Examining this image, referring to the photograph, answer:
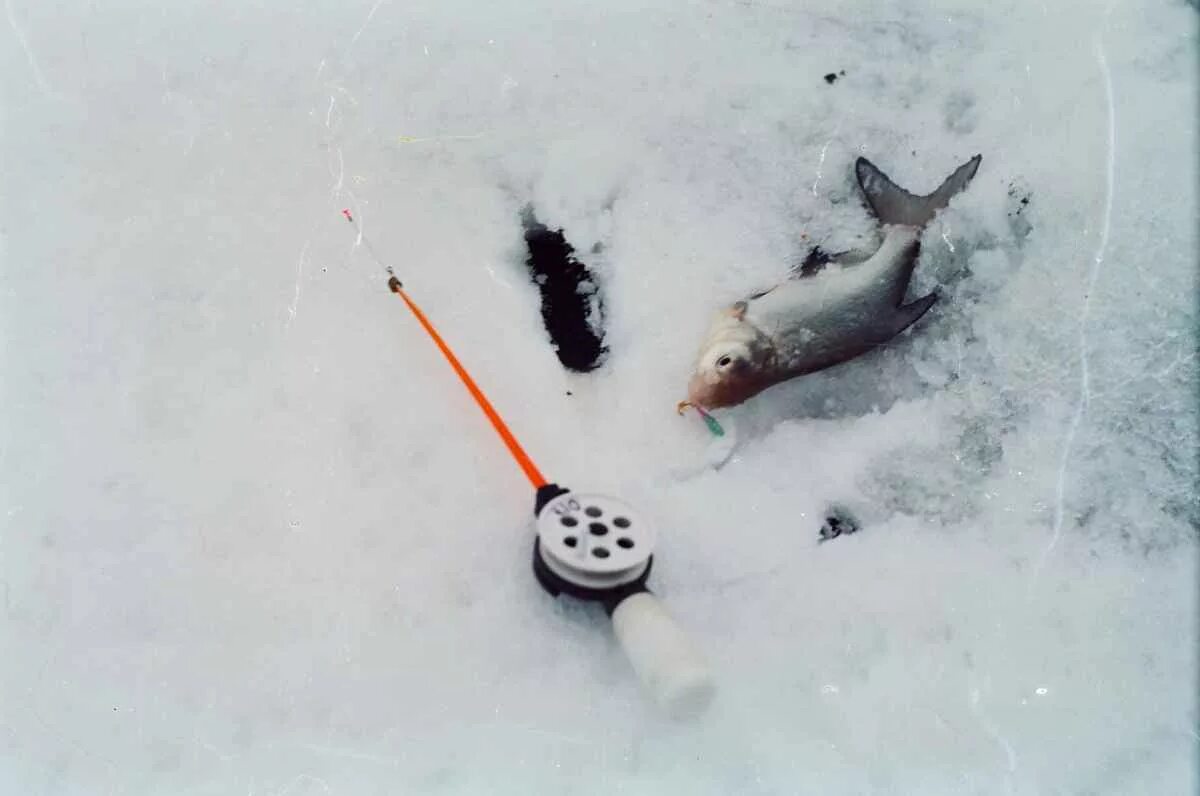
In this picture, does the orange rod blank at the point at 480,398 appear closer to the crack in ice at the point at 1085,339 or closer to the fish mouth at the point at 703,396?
the fish mouth at the point at 703,396

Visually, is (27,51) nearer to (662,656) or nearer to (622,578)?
(622,578)

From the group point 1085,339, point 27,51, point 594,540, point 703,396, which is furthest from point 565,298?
point 27,51

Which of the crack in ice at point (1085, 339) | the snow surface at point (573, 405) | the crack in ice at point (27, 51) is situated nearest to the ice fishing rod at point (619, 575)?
the snow surface at point (573, 405)

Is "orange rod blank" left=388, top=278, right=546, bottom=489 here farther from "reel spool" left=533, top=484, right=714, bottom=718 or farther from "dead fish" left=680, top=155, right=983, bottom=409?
"dead fish" left=680, top=155, right=983, bottom=409

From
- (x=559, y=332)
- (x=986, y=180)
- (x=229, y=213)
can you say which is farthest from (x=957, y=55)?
(x=229, y=213)

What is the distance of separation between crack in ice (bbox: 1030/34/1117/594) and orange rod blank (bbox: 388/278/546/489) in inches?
39.8

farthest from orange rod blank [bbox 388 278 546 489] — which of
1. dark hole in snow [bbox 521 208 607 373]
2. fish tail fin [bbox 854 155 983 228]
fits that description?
fish tail fin [bbox 854 155 983 228]

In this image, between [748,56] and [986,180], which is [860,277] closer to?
[986,180]

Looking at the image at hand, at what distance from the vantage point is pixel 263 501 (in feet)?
5.92

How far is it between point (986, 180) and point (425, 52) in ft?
5.06

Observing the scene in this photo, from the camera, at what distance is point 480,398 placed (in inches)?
73.4

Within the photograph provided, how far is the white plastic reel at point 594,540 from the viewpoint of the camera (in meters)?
1.56

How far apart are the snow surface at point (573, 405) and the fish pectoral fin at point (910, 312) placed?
33mm

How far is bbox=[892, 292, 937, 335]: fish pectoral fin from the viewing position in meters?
2.15
